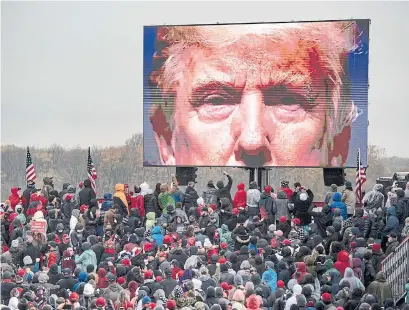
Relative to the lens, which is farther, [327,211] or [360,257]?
[327,211]

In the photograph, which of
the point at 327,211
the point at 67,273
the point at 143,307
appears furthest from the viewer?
the point at 327,211

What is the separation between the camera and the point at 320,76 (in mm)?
43281

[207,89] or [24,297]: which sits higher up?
[207,89]

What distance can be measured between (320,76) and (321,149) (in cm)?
198

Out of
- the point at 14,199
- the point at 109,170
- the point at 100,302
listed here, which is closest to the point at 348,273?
the point at 100,302

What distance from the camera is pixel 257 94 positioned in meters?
43.8

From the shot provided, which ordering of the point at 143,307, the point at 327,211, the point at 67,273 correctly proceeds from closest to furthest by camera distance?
the point at 143,307
the point at 67,273
the point at 327,211

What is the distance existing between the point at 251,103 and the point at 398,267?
1200cm

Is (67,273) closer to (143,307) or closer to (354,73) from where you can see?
(143,307)

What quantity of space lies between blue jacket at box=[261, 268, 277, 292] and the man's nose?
12340 mm

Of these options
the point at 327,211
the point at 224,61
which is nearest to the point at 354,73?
the point at 224,61

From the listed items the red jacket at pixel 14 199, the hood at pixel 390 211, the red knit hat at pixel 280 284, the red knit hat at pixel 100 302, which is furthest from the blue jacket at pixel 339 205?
the red knit hat at pixel 100 302

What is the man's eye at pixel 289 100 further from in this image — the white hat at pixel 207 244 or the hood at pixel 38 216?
the white hat at pixel 207 244

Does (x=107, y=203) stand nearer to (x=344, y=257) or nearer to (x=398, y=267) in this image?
(x=344, y=257)
